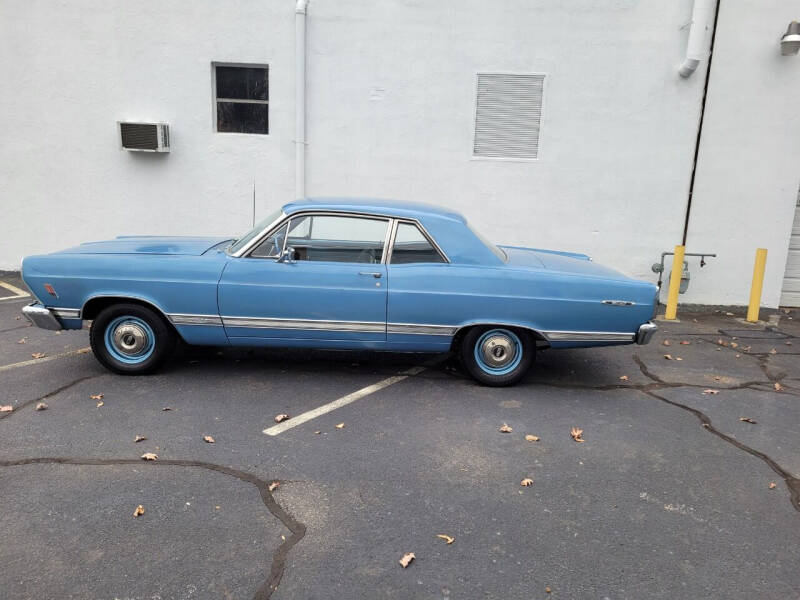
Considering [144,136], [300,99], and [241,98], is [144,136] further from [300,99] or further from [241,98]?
[300,99]

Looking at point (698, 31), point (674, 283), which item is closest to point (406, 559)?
point (674, 283)

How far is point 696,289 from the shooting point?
8.83 metres

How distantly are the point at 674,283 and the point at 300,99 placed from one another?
5617mm

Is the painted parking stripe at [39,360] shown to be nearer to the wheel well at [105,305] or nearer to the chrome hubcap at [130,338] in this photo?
the wheel well at [105,305]

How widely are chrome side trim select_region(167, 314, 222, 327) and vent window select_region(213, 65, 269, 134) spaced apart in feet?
14.8

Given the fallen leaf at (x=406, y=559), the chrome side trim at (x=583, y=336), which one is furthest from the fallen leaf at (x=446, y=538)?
the chrome side trim at (x=583, y=336)

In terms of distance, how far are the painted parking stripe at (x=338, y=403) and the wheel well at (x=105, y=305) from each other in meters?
1.46

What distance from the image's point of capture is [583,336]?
510cm

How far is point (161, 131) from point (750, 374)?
7842 millimetres

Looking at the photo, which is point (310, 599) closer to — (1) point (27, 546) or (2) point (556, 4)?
(1) point (27, 546)

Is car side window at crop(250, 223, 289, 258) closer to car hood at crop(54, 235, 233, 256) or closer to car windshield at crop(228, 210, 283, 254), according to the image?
car windshield at crop(228, 210, 283, 254)

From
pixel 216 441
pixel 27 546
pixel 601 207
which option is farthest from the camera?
pixel 601 207

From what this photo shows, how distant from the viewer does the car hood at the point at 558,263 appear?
525 cm

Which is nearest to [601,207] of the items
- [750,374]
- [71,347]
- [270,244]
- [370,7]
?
[750,374]
